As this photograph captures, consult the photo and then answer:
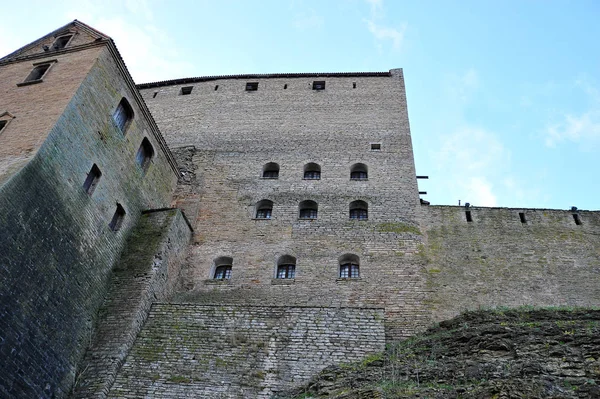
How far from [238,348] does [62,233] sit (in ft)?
16.9

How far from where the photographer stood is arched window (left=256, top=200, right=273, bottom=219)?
68.1 feet

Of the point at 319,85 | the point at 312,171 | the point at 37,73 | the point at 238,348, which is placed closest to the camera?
the point at 238,348

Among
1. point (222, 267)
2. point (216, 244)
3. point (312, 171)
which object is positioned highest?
point (312, 171)

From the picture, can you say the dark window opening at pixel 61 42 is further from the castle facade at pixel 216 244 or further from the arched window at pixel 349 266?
the arched window at pixel 349 266

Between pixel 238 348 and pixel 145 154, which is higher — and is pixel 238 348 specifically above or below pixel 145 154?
below

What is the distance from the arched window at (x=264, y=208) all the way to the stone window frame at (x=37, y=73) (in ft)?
26.7

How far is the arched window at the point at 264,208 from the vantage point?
68.1ft

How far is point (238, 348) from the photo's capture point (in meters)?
14.3

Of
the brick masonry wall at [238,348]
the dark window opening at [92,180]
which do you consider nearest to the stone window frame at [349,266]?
the brick masonry wall at [238,348]

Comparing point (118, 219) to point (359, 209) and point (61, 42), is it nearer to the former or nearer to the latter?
point (61, 42)

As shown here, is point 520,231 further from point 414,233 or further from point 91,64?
point 91,64

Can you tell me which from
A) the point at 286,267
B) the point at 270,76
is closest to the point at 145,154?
the point at 286,267

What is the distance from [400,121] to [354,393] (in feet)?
50.1

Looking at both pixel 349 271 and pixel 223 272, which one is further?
pixel 223 272
